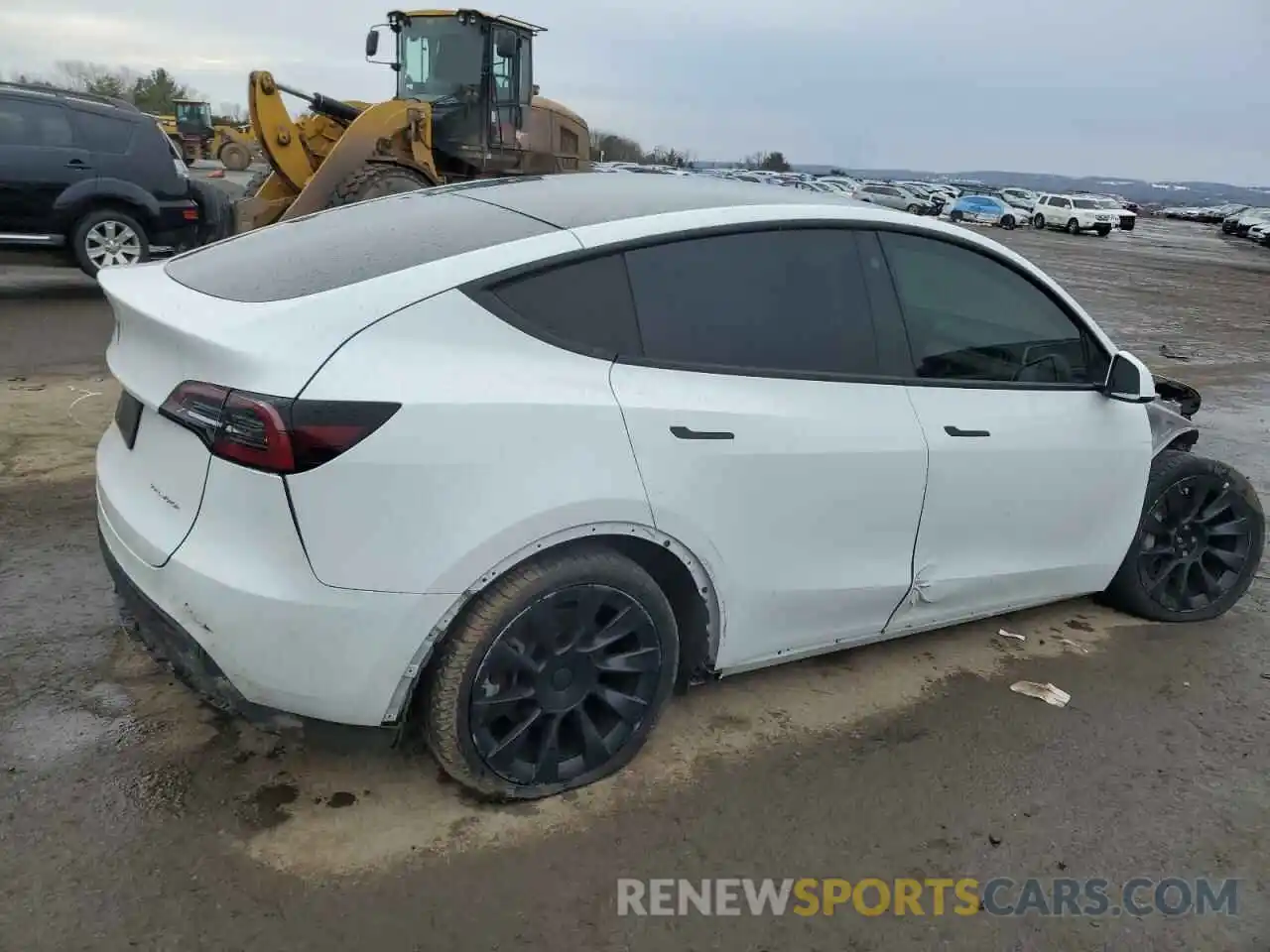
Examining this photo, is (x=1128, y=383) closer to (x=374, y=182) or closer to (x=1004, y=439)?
(x=1004, y=439)

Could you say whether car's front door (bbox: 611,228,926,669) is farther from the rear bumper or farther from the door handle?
the rear bumper

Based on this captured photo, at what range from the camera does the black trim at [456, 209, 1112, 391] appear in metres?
2.60

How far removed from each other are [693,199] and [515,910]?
2.09 meters

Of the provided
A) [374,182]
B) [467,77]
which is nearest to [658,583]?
[374,182]

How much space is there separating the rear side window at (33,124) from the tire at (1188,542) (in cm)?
988

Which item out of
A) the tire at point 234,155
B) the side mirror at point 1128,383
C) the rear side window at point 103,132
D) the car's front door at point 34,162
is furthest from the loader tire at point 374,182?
the tire at point 234,155

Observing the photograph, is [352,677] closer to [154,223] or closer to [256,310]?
[256,310]

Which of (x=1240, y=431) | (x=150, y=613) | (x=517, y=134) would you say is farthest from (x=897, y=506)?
(x=517, y=134)

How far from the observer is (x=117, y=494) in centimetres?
279

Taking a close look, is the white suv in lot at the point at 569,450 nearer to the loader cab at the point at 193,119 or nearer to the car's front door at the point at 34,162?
the car's front door at the point at 34,162

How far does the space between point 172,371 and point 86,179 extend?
862 centimetres

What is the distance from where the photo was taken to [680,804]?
2.84 m

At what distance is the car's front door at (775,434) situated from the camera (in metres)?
2.73

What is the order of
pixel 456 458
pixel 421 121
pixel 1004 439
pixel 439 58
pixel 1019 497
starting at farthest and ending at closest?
pixel 439 58 → pixel 421 121 → pixel 1019 497 → pixel 1004 439 → pixel 456 458
